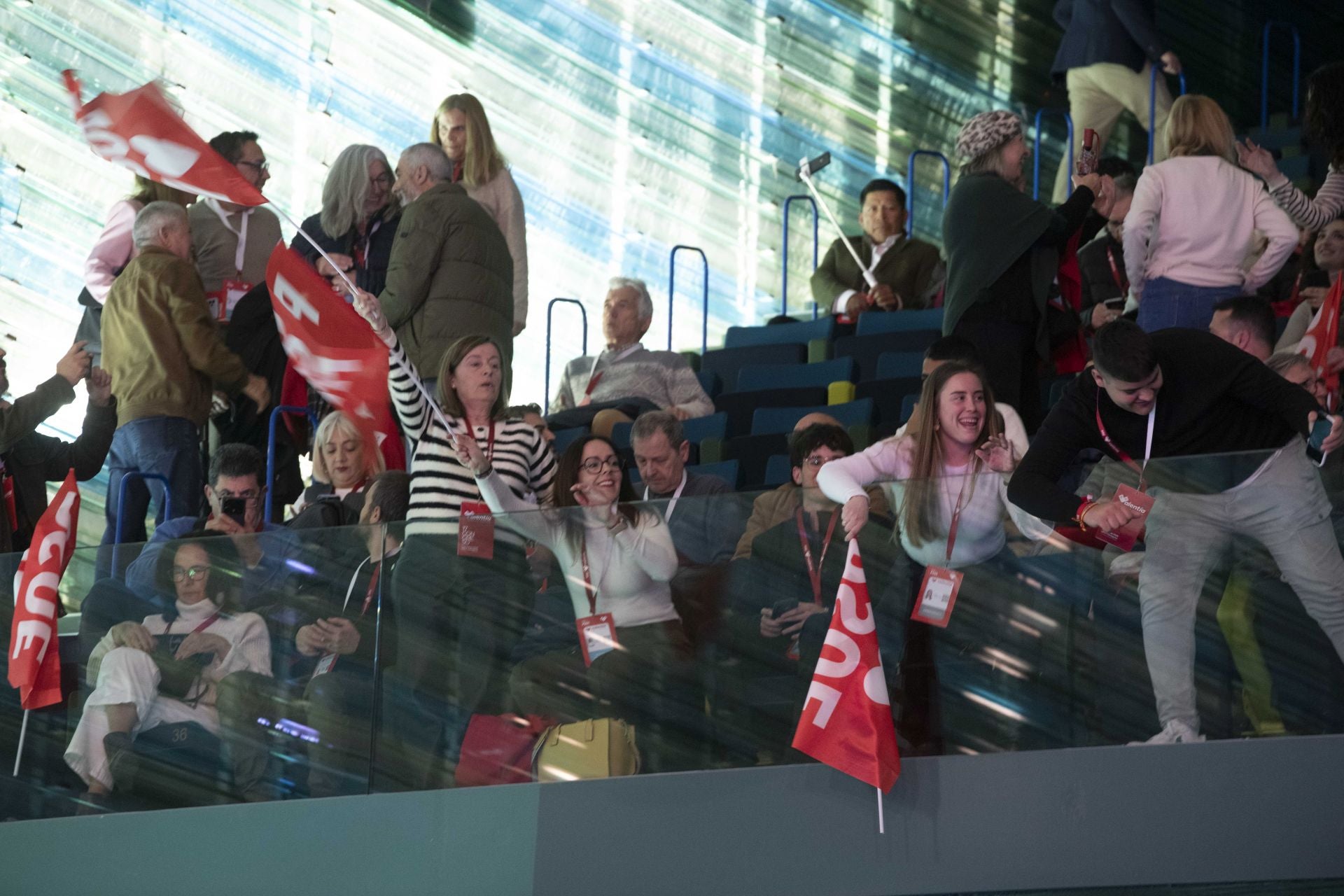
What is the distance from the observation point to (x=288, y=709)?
17.4 feet

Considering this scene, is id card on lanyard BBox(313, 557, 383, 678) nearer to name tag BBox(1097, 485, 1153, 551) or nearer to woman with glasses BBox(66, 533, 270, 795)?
woman with glasses BBox(66, 533, 270, 795)

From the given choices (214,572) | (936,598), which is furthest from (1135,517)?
(214,572)

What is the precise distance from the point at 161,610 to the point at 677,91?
763 cm

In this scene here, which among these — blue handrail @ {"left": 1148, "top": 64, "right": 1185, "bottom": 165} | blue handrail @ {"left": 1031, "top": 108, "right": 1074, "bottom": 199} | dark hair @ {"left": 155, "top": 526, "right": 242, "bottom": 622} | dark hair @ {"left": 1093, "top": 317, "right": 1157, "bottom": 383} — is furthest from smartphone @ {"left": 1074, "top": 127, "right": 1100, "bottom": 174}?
blue handrail @ {"left": 1148, "top": 64, "right": 1185, "bottom": 165}

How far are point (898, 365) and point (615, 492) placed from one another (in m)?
2.77

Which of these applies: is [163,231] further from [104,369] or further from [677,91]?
[677,91]

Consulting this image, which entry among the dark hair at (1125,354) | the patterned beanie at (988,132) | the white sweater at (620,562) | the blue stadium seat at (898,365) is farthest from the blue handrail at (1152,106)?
the white sweater at (620,562)

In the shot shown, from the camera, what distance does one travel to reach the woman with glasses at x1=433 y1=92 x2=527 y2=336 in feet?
24.4

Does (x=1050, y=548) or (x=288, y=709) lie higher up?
(x=1050, y=548)

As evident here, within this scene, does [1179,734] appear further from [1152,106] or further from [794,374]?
[1152,106]

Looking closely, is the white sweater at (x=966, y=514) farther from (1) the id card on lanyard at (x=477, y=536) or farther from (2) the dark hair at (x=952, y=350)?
(2) the dark hair at (x=952, y=350)

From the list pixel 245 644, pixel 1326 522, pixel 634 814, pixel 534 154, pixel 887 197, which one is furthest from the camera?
pixel 534 154

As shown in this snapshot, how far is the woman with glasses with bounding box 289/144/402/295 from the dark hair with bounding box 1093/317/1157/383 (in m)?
3.02

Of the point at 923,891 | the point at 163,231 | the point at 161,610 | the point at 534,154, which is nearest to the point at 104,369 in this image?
A: the point at 163,231
